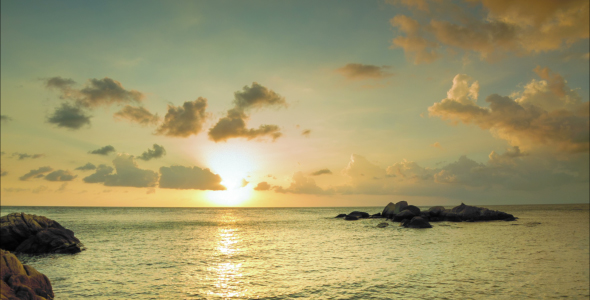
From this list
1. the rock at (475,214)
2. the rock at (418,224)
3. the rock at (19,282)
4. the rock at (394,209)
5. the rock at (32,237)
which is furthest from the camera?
the rock at (394,209)

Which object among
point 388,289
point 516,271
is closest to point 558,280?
point 516,271

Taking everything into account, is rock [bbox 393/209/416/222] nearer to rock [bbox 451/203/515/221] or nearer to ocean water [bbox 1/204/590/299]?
rock [bbox 451/203/515/221]

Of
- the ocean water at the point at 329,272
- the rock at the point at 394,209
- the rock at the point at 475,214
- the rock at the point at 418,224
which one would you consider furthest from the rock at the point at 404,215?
the ocean water at the point at 329,272

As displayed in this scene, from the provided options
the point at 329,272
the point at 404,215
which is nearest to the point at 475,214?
the point at 404,215

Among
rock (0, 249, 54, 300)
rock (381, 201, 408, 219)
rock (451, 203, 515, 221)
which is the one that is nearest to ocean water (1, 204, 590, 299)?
rock (0, 249, 54, 300)

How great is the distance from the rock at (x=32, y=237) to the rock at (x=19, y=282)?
2150 cm

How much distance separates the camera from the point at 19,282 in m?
16.9

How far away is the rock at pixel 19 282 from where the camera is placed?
52.7 feet

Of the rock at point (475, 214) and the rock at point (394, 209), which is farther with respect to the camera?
the rock at point (394, 209)

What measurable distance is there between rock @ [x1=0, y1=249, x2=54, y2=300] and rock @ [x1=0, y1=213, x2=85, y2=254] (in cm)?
2150

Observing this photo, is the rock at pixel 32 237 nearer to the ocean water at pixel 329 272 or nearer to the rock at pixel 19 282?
the ocean water at pixel 329 272

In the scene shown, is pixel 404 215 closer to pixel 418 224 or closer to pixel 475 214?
pixel 418 224

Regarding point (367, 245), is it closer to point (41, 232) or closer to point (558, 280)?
point (558, 280)

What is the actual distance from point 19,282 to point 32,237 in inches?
1029
